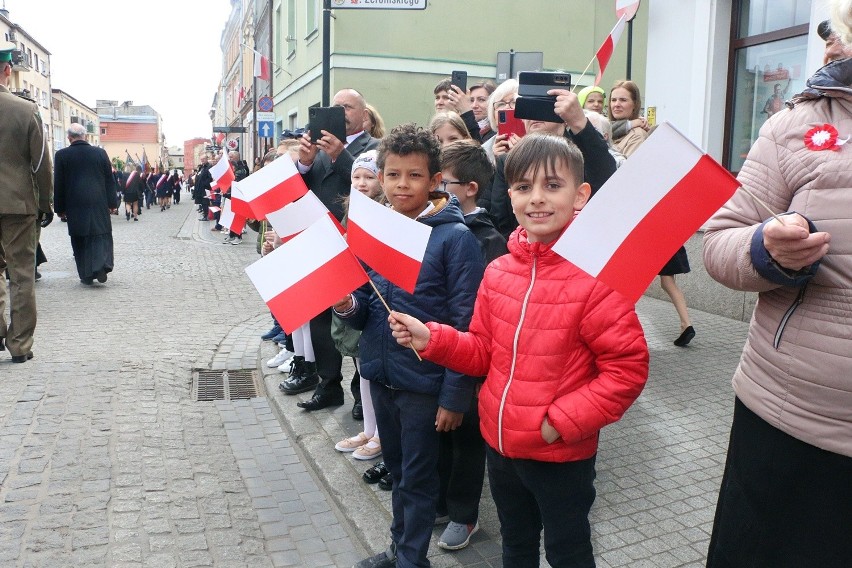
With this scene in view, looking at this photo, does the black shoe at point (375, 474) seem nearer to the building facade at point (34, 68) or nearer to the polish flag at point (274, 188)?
the polish flag at point (274, 188)

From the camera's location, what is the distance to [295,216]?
368cm

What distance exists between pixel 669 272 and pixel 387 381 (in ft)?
11.1

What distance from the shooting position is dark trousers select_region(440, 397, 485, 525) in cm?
325

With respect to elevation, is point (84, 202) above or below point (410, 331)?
above

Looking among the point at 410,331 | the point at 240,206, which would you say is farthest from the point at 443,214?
the point at 240,206

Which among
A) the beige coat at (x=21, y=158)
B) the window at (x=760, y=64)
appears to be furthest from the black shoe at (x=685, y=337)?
the beige coat at (x=21, y=158)

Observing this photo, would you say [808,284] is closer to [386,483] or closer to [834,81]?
[834,81]

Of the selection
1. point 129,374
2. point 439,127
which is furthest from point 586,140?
point 129,374

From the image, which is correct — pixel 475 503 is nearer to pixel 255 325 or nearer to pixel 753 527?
pixel 753 527

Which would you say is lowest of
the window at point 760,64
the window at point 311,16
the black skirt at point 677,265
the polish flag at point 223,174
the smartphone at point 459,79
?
the black skirt at point 677,265

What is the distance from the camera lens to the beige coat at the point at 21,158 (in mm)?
5938

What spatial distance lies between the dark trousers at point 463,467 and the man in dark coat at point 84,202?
26.8 feet

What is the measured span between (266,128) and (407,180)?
2050 cm

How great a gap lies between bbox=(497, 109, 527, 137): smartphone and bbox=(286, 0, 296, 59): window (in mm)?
18999
